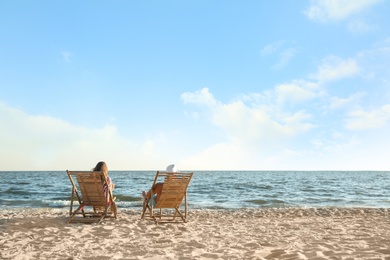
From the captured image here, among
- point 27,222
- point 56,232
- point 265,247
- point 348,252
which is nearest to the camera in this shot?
point 348,252

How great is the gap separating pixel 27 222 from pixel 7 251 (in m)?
2.07

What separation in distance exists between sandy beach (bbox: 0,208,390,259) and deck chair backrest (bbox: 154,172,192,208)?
46 centimetres

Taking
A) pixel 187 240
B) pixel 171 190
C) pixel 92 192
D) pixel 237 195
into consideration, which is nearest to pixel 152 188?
pixel 171 190

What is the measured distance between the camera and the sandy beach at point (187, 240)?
14.9 feet

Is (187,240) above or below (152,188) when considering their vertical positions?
below

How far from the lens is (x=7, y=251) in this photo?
4.76 meters

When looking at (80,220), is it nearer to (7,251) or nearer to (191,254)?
(7,251)

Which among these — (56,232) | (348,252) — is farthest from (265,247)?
(56,232)

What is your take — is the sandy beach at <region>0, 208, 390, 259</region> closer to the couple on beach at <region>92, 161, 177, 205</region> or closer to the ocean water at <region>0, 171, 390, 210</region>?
the couple on beach at <region>92, 161, 177, 205</region>

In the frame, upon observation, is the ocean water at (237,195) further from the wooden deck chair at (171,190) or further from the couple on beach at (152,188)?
the couple on beach at (152,188)

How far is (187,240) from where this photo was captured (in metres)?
5.53

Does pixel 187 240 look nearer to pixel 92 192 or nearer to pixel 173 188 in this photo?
pixel 173 188

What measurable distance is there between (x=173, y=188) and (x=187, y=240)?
1806 mm

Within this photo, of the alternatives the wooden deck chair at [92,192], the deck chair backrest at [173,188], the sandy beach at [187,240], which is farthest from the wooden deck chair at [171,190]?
the wooden deck chair at [92,192]
